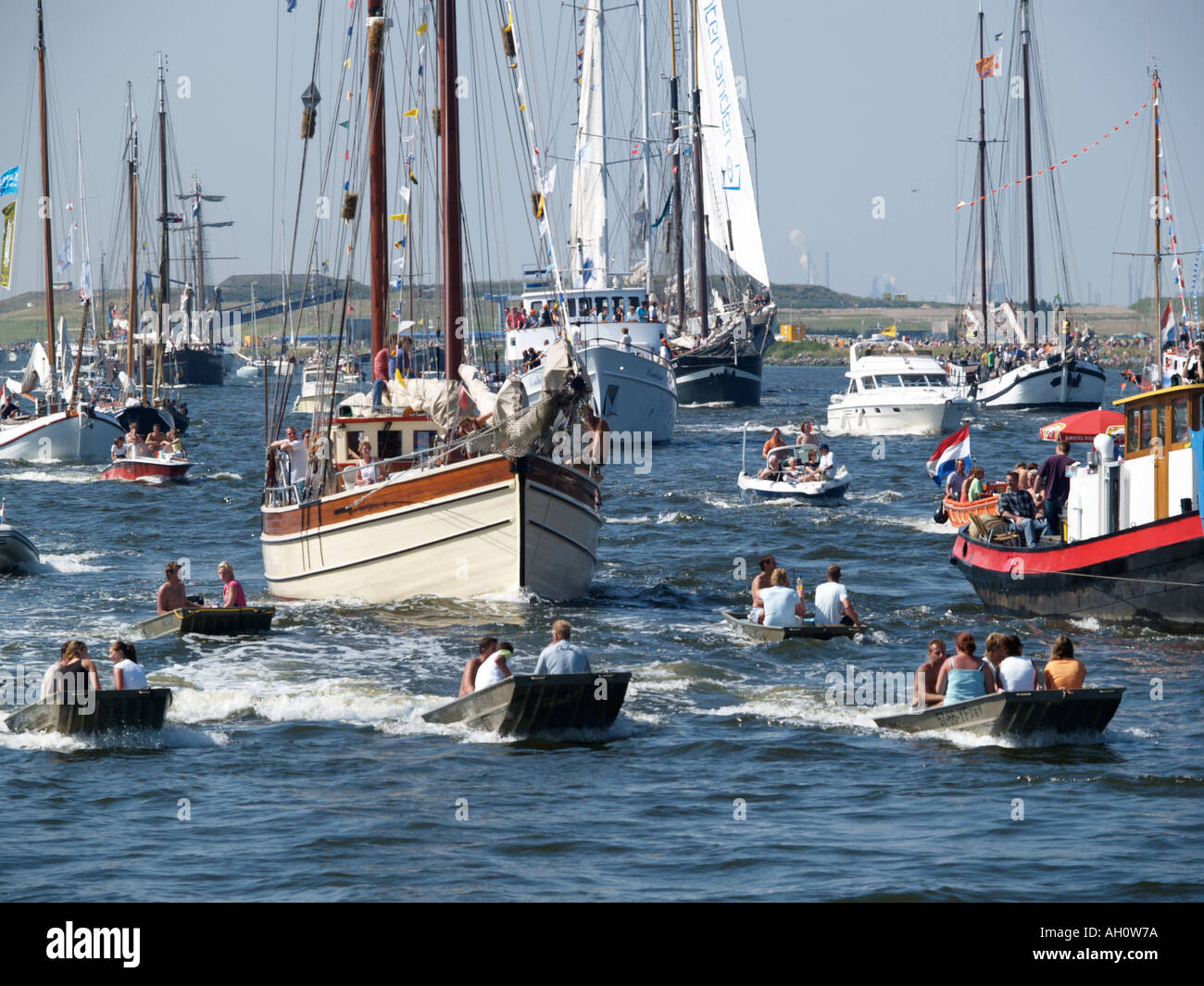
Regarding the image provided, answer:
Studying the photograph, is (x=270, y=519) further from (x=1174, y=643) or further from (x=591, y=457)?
(x=1174, y=643)

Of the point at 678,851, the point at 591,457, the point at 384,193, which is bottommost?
the point at 678,851

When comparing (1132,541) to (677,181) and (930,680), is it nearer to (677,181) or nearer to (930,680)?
(930,680)

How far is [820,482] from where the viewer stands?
133ft

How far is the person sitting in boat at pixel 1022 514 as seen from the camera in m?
26.3

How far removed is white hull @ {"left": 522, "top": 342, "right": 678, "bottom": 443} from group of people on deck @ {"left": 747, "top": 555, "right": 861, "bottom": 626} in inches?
1317

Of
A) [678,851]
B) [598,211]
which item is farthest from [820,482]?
[598,211]

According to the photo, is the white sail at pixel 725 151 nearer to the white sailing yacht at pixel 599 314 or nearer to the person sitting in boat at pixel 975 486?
the white sailing yacht at pixel 599 314

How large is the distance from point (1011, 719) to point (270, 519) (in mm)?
14777

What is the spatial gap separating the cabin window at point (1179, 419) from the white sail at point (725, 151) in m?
53.4

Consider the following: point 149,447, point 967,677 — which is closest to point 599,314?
point 149,447

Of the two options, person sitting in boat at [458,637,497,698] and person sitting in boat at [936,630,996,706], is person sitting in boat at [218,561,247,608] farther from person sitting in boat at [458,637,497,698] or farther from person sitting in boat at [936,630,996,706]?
person sitting in boat at [936,630,996,706]

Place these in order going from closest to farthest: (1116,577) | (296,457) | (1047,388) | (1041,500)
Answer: (1116,577)
(296,457)
(1041,500)
(1047,388)

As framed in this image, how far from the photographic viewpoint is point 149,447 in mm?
50719

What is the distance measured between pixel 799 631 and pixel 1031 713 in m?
6.33
